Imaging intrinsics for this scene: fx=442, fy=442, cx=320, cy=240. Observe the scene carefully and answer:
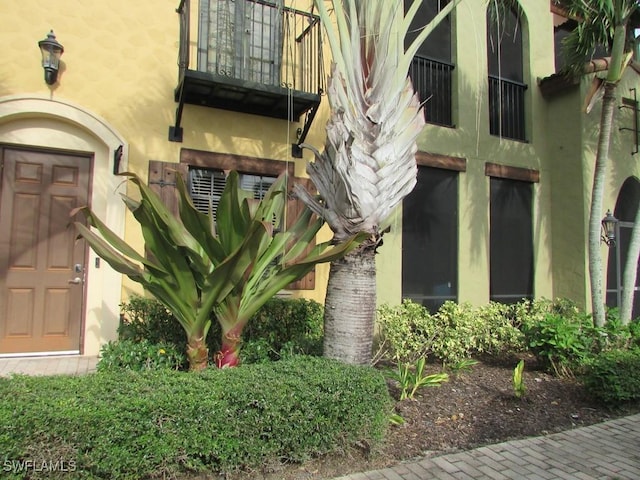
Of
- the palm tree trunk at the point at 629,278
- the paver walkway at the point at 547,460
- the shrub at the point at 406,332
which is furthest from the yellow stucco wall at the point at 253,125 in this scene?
the paver walkway at the point at 547,460

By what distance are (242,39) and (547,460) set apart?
625 cm

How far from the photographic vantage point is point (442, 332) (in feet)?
20.1

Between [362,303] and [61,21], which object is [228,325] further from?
[61,21]

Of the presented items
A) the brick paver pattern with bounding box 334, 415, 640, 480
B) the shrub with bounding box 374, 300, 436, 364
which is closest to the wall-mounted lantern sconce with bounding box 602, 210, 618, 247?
the shrub with bounding box 374, 300, 436, 364

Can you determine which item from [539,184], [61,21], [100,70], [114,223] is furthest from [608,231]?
[61,21]

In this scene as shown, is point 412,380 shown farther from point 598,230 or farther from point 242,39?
point 242,39

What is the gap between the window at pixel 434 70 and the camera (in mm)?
8086

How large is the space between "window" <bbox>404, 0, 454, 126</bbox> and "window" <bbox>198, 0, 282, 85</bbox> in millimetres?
2796

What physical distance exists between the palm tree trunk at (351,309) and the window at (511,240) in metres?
5.22

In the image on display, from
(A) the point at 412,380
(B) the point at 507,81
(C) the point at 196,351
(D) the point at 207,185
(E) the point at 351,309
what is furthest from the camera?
(B) the point at 507,81

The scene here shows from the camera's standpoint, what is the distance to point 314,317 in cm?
571

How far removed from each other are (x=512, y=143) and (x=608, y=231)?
2.34 meters

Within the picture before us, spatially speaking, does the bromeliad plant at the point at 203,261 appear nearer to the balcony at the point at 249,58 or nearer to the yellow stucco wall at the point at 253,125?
the yellow stucco wall at the point at 253,125

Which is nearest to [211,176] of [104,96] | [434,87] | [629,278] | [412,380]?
[104,96]
